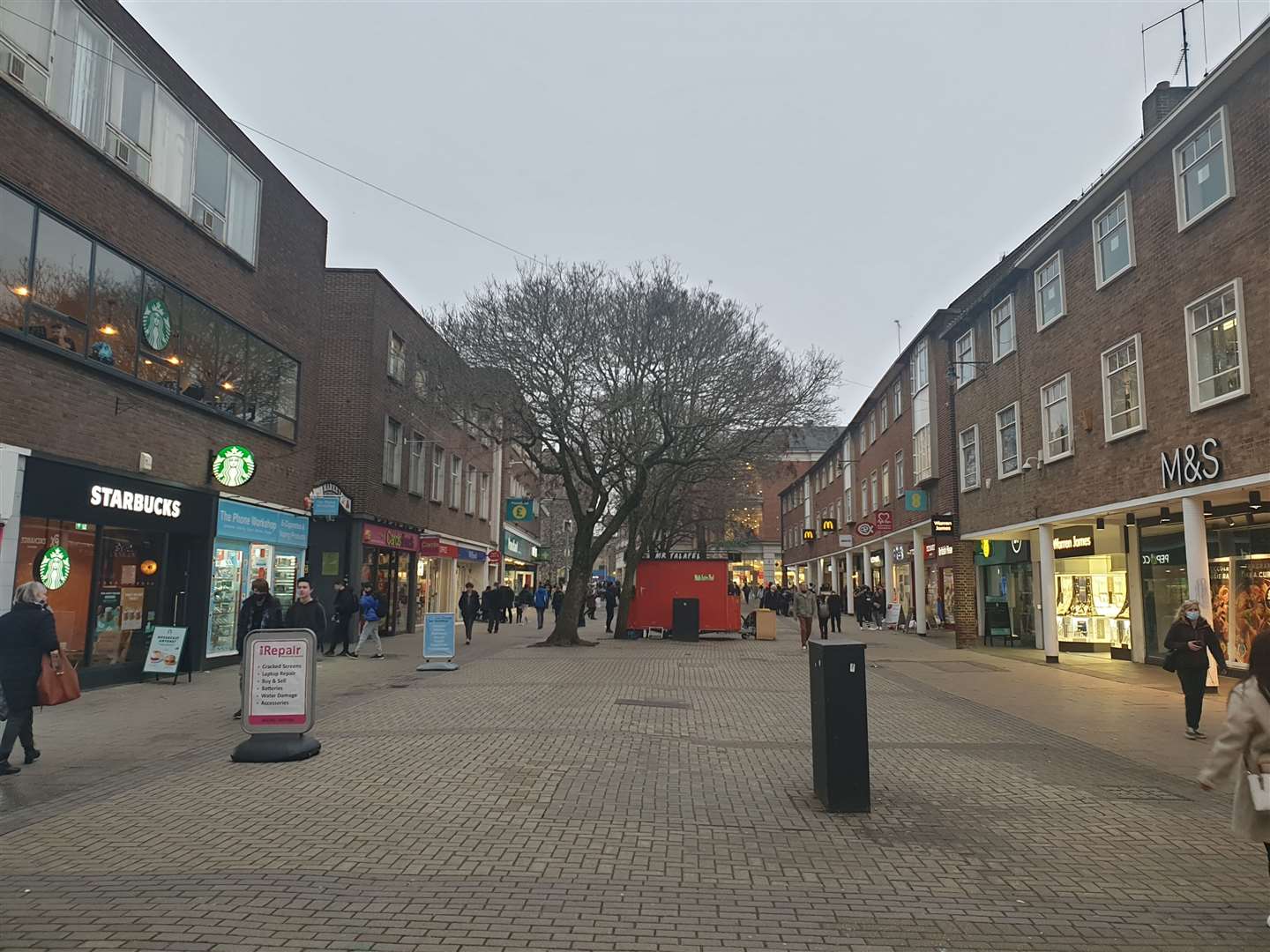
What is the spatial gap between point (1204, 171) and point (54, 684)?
54.8 ft

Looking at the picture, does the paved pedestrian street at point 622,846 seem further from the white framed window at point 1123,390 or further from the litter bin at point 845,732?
the white framed window at point 1123,390

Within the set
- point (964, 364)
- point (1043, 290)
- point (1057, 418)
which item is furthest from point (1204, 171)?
point (964, 364)

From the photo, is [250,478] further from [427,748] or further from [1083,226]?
[1083,226]

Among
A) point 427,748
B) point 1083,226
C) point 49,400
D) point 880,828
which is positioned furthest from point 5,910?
point 1083,226

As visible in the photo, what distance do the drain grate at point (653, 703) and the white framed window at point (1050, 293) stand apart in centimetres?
1270

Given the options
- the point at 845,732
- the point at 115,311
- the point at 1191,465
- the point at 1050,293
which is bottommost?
the point at 845,732

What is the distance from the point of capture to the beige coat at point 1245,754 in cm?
457

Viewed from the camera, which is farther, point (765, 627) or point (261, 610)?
point (765, 627)

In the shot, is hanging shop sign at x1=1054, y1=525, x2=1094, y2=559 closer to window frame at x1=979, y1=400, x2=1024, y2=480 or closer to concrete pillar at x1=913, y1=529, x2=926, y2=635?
window frame at x1=979, y1=400, x2=1024, y2=480

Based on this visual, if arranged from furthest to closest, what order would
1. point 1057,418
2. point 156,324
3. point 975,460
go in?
point 975,460 < point 1057,418 < point 156,324

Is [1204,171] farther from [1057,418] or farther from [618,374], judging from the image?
[618,374]

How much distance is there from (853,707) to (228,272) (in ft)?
50.8

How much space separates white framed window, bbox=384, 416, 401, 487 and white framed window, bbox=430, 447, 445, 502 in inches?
155

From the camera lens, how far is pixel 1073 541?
21.9m
